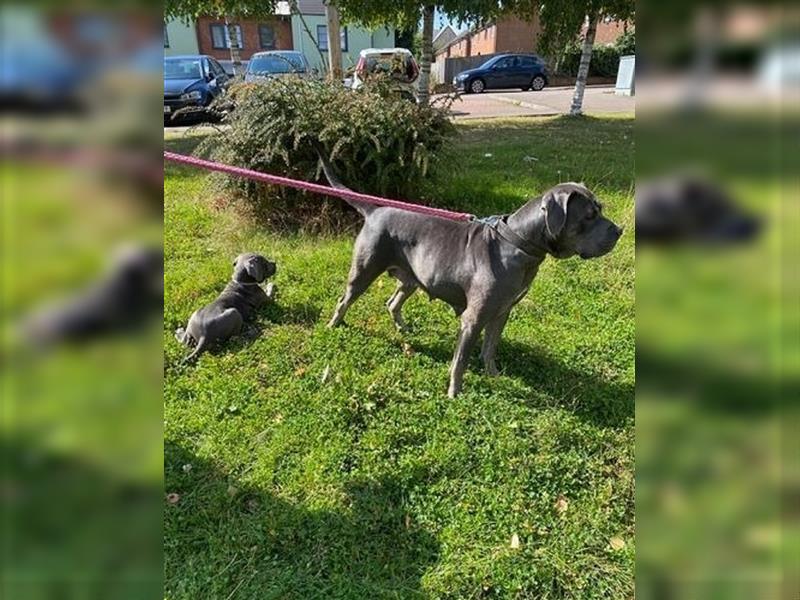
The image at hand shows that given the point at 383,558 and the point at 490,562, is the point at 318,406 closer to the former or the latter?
the point at 383,558

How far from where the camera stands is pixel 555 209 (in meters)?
3.10

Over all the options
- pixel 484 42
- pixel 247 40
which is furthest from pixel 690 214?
pixel 484 42

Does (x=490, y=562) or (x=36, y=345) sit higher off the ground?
(x=36, y=345)

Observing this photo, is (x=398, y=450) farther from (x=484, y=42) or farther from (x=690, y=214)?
(x=484, y=42)

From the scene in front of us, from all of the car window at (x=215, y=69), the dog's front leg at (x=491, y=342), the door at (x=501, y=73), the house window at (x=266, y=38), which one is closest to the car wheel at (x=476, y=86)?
the door at (x=501, y=73)

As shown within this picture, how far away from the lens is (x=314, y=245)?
6.32 meters

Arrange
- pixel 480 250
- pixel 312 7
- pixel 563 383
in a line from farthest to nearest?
pixel 312 7 → pixel 563 383 → pixel 480 250

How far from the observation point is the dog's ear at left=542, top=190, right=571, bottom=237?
3.07 metres

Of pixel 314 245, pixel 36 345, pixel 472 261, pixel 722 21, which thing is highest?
pixel 722 21

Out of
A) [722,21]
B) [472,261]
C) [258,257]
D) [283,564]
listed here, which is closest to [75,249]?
[722,21]

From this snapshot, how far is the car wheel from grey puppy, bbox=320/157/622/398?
26727mm

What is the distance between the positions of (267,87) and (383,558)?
19.1ft

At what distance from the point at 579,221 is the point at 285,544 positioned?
95.6 inches

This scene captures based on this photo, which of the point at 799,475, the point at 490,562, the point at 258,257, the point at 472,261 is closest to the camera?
the point at 799,475
